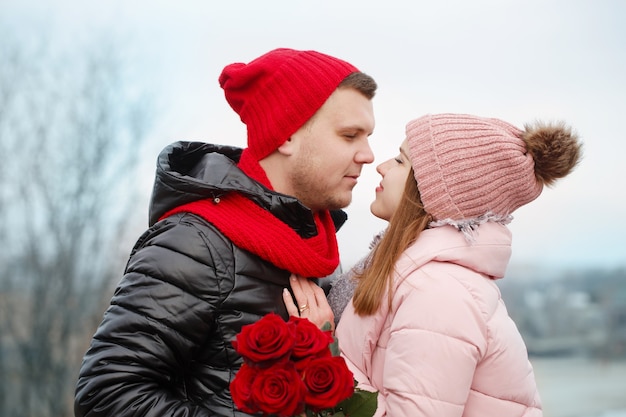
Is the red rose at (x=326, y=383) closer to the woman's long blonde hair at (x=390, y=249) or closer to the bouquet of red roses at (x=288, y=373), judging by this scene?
the bouquet of red roses at (x=288, y=373)

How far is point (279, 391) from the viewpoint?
1363mm

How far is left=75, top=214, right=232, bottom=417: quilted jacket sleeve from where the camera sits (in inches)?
68.7

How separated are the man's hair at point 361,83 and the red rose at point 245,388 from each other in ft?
3.57

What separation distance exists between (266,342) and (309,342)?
3.5 inches

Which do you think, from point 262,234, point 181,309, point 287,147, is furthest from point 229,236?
point 287,147

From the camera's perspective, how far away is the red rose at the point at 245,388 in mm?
1403

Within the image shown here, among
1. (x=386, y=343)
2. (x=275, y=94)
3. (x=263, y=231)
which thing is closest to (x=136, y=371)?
(x=263, y=231)

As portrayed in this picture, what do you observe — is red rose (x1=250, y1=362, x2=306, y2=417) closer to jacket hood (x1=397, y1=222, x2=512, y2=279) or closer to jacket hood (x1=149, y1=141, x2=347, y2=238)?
jacket hood (x1=397, y1=222, x2=512, y2=279)

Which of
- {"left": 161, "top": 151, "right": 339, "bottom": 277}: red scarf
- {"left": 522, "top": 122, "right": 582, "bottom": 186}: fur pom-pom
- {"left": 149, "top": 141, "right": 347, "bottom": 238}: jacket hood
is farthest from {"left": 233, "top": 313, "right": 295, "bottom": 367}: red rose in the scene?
{"left": 522, "top": 122, "right": 582, "bottom": 186}: fur pom-pom

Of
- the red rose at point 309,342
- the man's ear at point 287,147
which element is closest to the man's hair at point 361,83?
the man's ear at point 287,147

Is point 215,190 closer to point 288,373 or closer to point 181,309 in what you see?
point 181,309

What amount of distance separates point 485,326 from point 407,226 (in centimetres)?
35

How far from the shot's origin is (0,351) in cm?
793

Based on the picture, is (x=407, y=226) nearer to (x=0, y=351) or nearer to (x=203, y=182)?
(x=203, y=182)
